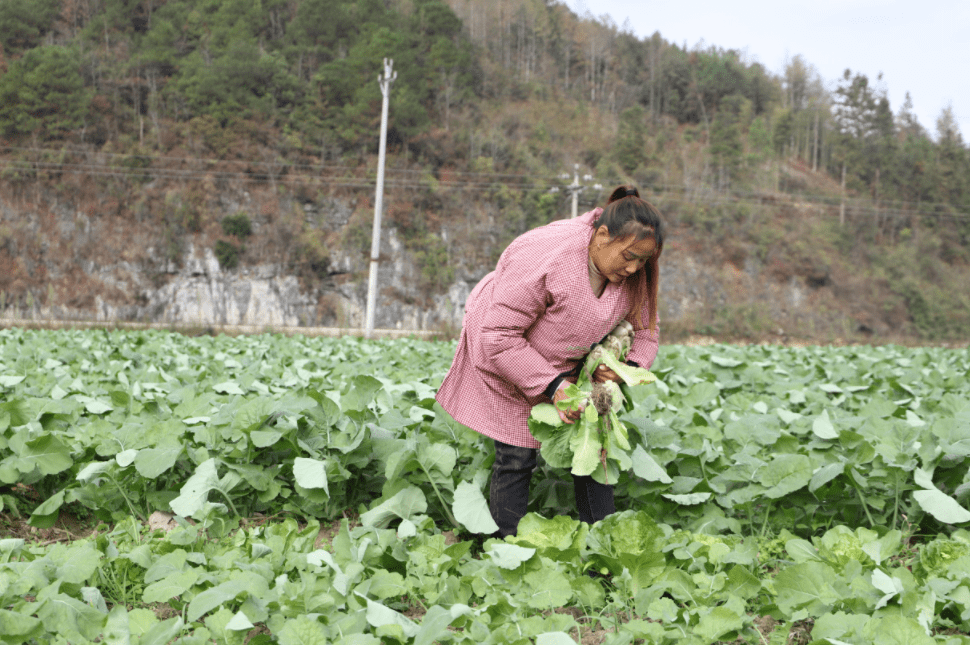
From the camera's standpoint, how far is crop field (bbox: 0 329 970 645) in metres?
1.74

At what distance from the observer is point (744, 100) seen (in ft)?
190

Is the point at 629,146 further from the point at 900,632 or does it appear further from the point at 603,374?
the point at 900,632

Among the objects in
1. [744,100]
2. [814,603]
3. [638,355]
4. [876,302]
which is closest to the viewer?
[814,603]

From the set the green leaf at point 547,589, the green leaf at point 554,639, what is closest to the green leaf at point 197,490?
the green leaf at point 547,589

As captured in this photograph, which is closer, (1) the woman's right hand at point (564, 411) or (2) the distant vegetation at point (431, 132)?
(1) the woman's right hand at point (564, 411)

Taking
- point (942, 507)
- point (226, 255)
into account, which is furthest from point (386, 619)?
point (226, 255)

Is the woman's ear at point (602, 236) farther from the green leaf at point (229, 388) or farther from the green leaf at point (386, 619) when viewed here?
the green leaf at point (229, 388)

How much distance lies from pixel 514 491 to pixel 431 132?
4030cm

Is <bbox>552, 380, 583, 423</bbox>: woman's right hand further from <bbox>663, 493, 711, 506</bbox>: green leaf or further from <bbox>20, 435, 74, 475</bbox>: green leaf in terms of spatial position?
<bbox>20, 435, 74, 475</bbox>: green leaf

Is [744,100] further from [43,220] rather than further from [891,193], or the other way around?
[43,220]

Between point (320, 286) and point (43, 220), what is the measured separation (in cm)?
1390

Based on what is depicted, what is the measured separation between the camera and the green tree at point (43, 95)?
35.8m

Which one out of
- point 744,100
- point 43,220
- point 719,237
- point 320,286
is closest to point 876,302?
point 719,237

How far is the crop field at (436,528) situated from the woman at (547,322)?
7.8 inches
